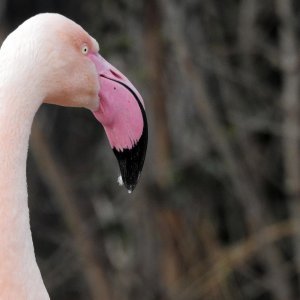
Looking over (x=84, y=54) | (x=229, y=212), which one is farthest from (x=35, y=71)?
(x=229, y=212)

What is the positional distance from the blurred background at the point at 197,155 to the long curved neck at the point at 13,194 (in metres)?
3.45

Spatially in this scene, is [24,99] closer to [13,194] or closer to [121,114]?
[13,194]

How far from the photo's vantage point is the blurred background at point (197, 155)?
5848 millimetres

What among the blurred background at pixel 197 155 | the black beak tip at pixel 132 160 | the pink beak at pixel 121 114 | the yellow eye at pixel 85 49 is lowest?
the blurred background at pixel 197 155

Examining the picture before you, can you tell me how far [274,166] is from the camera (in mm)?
6984

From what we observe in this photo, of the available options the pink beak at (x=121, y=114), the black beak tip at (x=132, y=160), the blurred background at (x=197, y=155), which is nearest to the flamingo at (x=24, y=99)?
the pink beak at (x=121, y=114)

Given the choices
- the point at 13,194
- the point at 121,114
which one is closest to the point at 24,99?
the point at 13,194

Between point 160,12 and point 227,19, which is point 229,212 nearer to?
point 227,19

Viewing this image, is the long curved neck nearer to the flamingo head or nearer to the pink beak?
the flamingo head

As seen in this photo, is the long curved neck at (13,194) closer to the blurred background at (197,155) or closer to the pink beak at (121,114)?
the pink beak at (121,114)

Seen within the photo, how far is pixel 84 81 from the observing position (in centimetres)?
239

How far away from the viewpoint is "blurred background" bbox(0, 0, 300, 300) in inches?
230

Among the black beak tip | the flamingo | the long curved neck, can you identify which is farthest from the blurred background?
the long curved neck

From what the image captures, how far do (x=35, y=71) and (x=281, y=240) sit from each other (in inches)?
187
